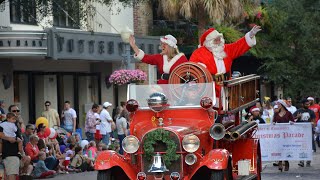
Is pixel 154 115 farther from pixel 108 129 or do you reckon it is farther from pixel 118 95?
pixel 118 95

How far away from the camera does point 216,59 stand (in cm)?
1391

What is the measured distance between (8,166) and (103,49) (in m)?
12.7

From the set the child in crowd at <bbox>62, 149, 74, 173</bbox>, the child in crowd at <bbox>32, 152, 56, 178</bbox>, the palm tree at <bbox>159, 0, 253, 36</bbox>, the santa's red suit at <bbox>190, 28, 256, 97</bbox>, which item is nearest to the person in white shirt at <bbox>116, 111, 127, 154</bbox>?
the child in crowd at <bbox>62, 149, 74, 173</bbox>

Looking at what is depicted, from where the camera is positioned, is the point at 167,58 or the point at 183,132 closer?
the point at 183,132

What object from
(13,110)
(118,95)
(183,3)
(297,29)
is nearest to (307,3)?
(297,29)

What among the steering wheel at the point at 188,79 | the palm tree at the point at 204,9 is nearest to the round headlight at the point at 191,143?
the steering wheel at the point at 188,79

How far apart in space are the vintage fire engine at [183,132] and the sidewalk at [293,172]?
454cm

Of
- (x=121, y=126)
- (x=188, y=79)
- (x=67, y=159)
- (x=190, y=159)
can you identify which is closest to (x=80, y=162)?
(x=67, y=159)

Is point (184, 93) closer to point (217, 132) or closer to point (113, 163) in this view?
point (217, 132)

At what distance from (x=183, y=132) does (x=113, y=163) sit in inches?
41.7

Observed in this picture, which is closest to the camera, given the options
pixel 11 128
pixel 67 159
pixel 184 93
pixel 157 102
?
pixel 157 102

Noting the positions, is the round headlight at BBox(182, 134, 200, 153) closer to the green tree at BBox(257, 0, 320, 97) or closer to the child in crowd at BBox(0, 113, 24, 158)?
the child in crowd at BBox(0, 113, 24, 158)

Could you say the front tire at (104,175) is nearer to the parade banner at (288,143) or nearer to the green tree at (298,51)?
the parade banner at (288,143)

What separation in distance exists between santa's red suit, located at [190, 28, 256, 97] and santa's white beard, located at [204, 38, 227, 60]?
37 mm
